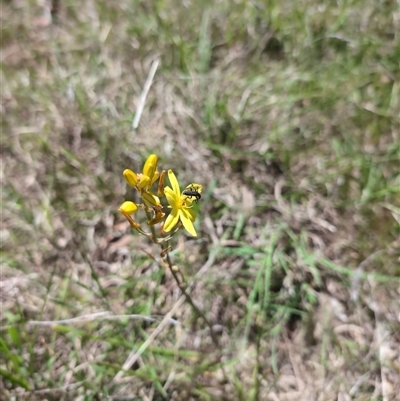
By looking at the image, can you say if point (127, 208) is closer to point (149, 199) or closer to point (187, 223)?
point (149, 199)

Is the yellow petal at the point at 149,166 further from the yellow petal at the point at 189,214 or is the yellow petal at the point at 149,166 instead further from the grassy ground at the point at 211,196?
the grassy ground at the point at 211,196

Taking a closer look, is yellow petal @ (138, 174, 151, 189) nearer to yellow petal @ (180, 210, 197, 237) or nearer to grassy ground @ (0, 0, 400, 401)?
yellow petal @ (180, 210, 197, 237)

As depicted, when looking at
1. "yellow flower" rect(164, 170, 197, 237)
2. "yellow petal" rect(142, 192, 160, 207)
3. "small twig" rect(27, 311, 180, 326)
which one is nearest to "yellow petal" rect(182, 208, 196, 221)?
"yellow flower" rect(164, 170, 197, 237)

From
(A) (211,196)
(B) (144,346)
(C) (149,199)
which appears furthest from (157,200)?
(A) (211,196)

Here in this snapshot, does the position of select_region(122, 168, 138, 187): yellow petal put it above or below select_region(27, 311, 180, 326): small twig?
above

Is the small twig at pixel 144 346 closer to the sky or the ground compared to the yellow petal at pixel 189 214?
closer to the ground

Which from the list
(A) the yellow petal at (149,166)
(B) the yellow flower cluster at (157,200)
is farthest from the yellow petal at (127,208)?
(A) the yellow petal at (149,166)
